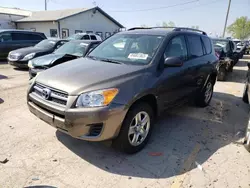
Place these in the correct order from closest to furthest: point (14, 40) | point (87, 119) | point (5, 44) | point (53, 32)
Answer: point (87, 119)
point (5, 44)
point (14, 40)
point (53, 32)

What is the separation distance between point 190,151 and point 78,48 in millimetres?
5976

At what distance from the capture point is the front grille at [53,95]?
2.79 metres

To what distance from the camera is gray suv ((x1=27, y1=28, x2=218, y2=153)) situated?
2699 mm

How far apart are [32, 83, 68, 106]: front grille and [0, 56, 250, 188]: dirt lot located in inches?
33.6

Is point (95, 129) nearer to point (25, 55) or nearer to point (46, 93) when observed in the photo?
point (46, 93)

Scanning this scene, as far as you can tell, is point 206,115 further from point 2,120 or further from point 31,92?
point 2,120

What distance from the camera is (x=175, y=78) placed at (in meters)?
3.77

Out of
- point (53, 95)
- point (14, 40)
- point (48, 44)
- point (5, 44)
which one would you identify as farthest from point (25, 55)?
point (53, 95)

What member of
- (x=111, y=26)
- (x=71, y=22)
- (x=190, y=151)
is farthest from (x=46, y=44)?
(x=111, y=26)

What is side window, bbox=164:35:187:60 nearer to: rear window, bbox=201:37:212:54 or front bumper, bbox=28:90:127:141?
rear window, bbox=201:37:212:54

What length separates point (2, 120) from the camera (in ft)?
14.0

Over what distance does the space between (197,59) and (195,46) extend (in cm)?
31

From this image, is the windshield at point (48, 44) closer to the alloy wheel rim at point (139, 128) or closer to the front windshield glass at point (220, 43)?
the front windshield glass at point (220, 43)

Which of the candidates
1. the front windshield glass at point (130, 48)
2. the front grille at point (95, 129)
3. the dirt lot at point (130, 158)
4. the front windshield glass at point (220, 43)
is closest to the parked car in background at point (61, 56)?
the dirt lot at point (130, 158)
